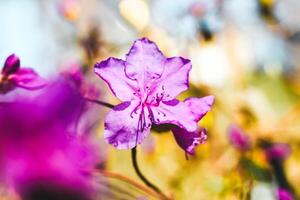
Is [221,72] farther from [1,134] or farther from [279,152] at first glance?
[1,134]

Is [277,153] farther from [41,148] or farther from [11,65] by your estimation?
[41,148]

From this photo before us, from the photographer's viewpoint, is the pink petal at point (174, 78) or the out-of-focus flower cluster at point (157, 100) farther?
the pink petal at point (174, 78)

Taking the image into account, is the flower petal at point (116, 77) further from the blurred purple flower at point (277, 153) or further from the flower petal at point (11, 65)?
the blurred purple flower at point (277, 153)

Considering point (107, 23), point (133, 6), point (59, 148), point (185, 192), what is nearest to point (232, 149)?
point (185, 192)

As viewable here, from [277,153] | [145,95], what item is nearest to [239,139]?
[277,153]

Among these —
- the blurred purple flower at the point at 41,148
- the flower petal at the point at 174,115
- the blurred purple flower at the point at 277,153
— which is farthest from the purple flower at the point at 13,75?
the blurred purple flower at the point at 277,153
